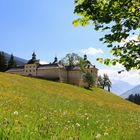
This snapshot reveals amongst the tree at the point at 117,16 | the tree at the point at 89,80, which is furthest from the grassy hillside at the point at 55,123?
the tree at the point at 89,80

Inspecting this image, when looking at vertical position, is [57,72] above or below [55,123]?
above

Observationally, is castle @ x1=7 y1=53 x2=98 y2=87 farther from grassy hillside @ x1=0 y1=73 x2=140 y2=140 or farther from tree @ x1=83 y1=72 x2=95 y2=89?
grassy hillside @ x1=0 y1=73 x2=140 y2=140

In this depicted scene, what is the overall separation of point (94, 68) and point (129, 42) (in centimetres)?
17585

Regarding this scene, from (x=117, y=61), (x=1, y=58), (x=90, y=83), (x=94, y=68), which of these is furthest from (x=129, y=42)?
(x=94, y=68)

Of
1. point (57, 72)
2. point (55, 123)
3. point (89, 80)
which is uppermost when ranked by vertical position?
point (57, 72)

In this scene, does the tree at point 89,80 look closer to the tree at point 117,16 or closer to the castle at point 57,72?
the castle at point 57,72

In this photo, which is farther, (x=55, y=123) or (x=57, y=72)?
(x=57, y=72)

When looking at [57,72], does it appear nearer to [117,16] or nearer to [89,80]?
[89,80]

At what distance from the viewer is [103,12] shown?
10242 millimetres

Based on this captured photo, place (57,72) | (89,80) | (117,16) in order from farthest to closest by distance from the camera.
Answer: (57,72)
(89,80)
(117,16)

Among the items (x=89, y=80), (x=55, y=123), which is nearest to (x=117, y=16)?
(x=55, y=123)

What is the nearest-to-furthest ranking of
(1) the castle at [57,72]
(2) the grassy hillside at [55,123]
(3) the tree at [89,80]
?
(2) the grassy hillside at [55,123] → (3) the tree at [89,80] → (1) the castle at [57,72]

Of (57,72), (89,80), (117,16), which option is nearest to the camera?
(117,16)

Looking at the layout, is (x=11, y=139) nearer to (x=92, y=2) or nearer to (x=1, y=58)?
(x=92, y=2)
